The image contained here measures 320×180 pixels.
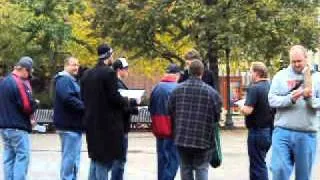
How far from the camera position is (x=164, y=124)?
1051 cm

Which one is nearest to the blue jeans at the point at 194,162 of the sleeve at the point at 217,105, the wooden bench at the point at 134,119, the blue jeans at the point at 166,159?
the sleeve at the point at 217,105

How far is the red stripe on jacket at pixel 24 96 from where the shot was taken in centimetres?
955

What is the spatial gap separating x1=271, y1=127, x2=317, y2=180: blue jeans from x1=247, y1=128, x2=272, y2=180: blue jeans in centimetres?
214

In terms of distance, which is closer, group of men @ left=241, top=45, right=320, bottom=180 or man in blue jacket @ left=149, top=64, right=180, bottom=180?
group of men @ left=241, top=45, right=320, bottom=180

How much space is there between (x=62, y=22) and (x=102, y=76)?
21.6 m

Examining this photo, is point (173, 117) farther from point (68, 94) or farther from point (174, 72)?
point (174, 72)

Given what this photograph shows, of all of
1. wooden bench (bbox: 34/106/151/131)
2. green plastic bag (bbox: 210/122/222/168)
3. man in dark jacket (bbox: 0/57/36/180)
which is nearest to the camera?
green plastic bag (bbox: 210/122/222/168)

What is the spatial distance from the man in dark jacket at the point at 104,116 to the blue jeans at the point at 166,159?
7.99 feet

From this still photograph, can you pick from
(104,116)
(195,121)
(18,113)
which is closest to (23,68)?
(18,113)

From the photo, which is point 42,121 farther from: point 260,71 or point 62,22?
point 260,71

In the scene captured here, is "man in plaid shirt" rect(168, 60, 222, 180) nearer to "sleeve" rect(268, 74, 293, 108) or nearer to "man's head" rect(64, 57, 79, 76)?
"sleeve" rect(268, 74, 293, 108)

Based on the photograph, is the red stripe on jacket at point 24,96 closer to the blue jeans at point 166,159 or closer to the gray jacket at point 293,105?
the blue jeans at point 166,159

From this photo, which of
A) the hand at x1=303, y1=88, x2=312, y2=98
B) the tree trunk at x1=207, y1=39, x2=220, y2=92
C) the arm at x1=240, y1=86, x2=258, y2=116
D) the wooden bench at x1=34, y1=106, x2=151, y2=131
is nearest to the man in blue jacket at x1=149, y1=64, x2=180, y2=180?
the arm at x1=240, y1=86, x2=258, y2=116

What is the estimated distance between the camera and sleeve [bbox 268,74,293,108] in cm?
789
